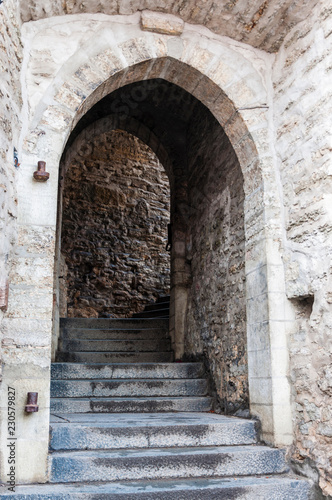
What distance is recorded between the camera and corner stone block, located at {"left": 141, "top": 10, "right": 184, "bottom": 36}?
322 cm

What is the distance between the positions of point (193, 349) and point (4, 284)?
108 inches

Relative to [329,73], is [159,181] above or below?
above

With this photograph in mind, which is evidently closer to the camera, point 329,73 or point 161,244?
point 329,73

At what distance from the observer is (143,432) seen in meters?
3.04

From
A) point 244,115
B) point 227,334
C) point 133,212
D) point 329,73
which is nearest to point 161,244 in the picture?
point 133,212

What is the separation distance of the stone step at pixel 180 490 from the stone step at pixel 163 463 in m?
0.07

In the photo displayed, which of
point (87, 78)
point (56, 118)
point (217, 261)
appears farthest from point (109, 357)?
point (87, 78)

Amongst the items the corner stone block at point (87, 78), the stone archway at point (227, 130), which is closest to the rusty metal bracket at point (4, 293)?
the stone archway at point (227, 130)

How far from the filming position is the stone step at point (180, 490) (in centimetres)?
234

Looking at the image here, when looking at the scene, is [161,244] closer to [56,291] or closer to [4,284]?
[56,291]

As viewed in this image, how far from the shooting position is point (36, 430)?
2529 mm

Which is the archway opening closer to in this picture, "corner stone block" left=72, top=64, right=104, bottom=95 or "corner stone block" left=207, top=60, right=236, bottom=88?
"corner stone block" left=207, top=60, right=236, bottom=88

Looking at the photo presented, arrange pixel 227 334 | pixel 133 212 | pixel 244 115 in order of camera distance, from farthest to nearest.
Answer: pixel 133 212 → pixel 227 334 → pixel 244 115

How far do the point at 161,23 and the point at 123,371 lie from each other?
9.23 ft
